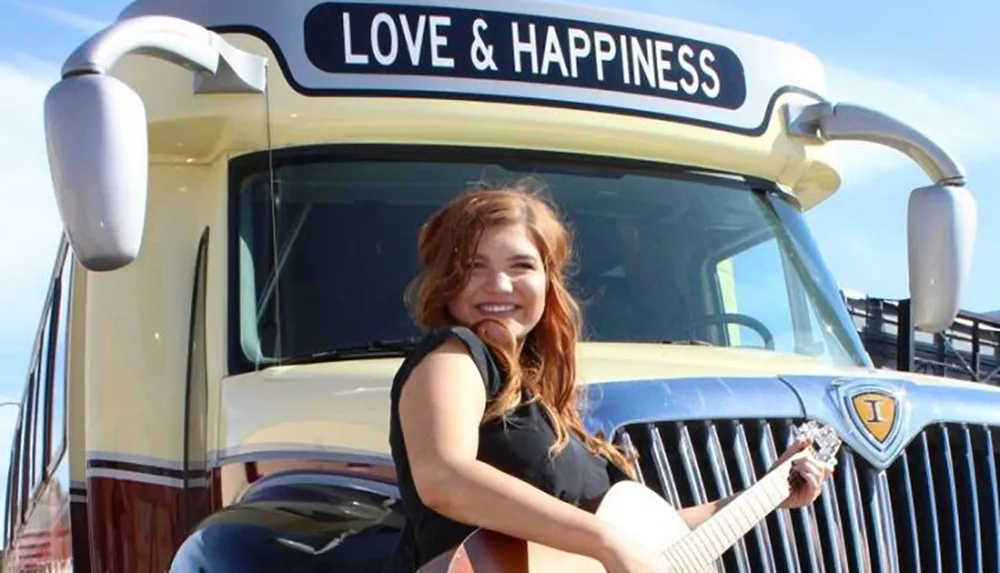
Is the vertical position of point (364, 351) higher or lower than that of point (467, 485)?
higher

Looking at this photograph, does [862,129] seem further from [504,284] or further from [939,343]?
[939,343]

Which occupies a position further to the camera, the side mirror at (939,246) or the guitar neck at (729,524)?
the side mirror at (939,246)

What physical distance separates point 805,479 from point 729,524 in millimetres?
278

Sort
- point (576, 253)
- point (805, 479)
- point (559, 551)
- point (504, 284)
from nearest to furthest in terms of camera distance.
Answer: point (559, 551)
point (504, 284)
point (805, 479)
point (576, 253)

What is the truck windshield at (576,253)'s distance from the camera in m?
4.05

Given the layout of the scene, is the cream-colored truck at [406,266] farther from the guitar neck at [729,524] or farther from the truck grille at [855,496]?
the guitar neck at [729,524]

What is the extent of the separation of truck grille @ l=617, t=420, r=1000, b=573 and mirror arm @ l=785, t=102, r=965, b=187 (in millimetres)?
1375

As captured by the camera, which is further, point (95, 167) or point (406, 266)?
point (406, 266)

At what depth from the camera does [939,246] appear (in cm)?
482

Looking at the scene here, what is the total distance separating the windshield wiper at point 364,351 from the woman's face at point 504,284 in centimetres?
132

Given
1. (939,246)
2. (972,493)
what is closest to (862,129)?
(939,246)

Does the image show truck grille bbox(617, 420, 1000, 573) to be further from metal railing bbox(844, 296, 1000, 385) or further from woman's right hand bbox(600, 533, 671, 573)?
metal railing bbox(844, 296, 1000, 385)

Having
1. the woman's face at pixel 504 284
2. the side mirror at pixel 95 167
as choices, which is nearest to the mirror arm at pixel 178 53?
the side mirror at pixel 95 167

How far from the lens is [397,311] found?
4074 mm
